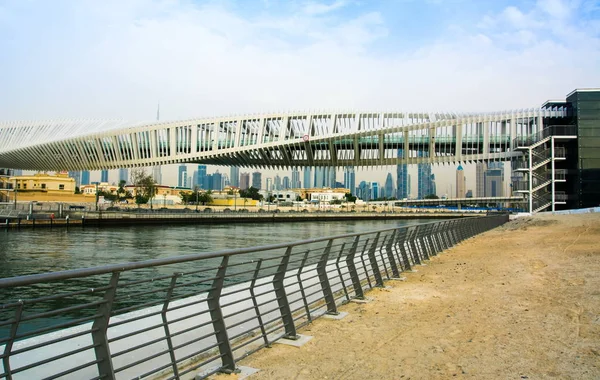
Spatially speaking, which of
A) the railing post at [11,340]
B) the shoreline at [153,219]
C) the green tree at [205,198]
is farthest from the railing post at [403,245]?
the green tree at [205,198]

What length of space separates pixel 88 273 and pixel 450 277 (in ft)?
33.6

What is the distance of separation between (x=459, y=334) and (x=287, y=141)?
60674mm

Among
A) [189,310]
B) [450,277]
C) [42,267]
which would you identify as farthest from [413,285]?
[42,267]

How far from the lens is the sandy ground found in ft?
17.6

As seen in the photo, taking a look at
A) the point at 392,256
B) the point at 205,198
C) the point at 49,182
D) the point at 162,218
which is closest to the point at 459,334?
the point at 392,256

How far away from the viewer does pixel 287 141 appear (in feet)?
219

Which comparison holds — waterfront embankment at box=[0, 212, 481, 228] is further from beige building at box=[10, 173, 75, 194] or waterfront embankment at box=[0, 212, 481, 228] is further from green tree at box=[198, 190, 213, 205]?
green tree at box=[198, 190, 213, 205]

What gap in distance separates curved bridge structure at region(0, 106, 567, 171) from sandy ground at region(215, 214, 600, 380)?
2140 inches

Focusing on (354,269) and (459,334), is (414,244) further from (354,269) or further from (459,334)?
(459,334)

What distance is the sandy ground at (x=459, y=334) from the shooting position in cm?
536

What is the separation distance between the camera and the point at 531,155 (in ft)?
185

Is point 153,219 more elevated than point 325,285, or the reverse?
point 325,285

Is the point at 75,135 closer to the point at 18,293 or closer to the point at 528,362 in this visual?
the point at 18,293

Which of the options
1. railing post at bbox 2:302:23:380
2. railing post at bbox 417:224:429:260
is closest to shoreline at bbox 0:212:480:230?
railing post at bbox 417:224:429:260
